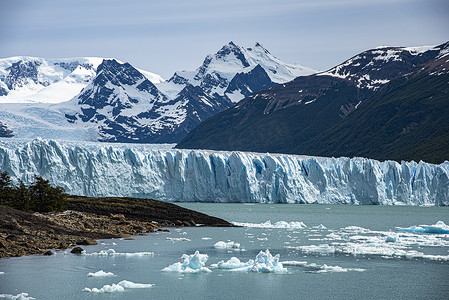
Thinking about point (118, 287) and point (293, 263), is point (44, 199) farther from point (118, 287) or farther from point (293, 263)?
point (118, 287)

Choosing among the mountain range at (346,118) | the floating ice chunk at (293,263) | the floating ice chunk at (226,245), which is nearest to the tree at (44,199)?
the floating ice chunk at (226,245)

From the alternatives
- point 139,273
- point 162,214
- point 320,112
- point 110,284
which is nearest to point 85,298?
point 110,284

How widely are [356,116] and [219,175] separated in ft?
343

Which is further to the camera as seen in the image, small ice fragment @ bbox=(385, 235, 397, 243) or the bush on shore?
the bush on shore

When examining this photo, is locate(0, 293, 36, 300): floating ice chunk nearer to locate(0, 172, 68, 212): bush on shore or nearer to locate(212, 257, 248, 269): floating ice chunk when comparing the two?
locate(212, 257, 248, 269): floating ice chunk

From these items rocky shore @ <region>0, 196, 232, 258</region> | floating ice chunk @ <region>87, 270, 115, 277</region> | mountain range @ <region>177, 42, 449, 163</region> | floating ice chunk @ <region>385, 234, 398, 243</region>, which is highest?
mountain range @ <region>177, 42, 449, 163</region>

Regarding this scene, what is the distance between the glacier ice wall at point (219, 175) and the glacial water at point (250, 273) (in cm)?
2354

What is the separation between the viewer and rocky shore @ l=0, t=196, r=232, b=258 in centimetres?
2558

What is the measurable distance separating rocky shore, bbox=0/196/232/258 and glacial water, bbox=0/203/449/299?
132cm

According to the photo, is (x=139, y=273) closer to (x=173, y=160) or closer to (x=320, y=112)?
(x=173, y=160)

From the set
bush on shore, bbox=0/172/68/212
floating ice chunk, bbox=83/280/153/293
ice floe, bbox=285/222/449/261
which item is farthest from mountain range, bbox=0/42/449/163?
floating ice chunk, bbox=83/280/153/293

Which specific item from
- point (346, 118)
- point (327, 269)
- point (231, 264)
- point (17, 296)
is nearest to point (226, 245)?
point (231, 264)

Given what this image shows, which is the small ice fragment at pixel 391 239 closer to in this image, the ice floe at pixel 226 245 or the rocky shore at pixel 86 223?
the ice floe at pixel 226 245

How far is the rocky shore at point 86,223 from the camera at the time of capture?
2558 centimetres
